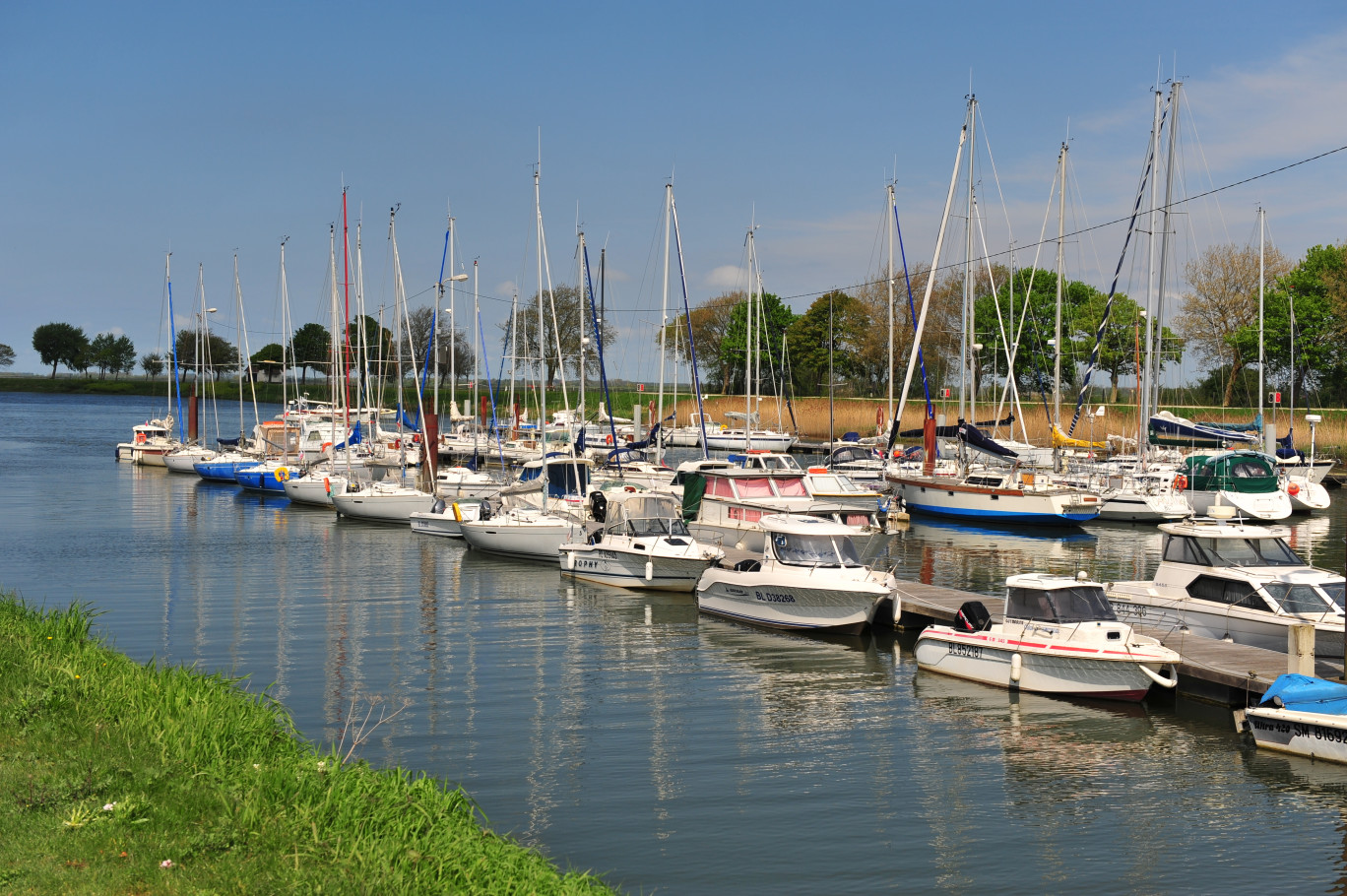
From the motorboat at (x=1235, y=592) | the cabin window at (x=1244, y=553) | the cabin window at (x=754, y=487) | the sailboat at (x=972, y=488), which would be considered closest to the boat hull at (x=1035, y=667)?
the motorboat at (x=1235, y=592)

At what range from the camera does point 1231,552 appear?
25.4 meters

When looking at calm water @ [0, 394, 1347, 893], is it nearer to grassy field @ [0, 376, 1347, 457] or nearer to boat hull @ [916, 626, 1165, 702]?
boat hull @ [916, 626, 1165, 702]

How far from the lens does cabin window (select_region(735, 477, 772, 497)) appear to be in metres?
40.7

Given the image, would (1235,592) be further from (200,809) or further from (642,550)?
(200,809)

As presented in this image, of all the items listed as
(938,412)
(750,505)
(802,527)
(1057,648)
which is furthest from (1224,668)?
(938,412)

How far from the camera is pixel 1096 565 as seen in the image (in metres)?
38.2

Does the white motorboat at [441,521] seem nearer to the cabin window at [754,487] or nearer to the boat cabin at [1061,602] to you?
the cabin window at [754,487]

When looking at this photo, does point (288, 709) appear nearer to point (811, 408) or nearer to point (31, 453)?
point (31, 453)

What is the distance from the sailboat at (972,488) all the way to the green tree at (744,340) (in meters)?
68.6

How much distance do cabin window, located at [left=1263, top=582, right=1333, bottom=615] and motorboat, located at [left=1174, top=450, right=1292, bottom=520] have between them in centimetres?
2781

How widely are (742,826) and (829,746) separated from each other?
4.04 meters

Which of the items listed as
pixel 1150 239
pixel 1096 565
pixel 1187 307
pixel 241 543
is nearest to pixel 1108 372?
pixel 1187 307

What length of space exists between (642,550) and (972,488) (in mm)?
22355

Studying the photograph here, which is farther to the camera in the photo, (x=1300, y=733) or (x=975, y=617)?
(x=975, y=617)
